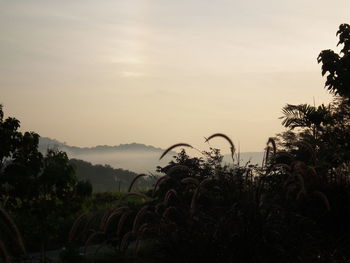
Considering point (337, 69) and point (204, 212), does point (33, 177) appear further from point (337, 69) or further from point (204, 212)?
point (337, 69)

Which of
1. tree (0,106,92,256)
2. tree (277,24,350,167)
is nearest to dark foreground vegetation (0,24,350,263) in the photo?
tree (0,106,92,256)

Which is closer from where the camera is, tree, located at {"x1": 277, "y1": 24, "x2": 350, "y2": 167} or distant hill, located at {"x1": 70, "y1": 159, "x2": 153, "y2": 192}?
tree, located at {"x1": 277, "y1": 24, "x2": 350, "y2": 167}

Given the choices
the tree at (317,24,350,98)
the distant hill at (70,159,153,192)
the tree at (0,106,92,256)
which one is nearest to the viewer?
the tree at (0,106,92,256)

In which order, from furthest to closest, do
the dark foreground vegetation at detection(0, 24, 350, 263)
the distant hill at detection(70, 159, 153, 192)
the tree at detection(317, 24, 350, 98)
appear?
the distant hill at detection(70, 159, 153, 192)
the tree at detection(317, 24, 350, 98)
the dark foreground vegetation at detection(0, 24, 350, 263)

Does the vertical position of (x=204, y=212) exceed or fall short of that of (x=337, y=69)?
it falls short

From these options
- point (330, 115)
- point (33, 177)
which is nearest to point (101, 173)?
point (330, 115)

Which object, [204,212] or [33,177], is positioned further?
[33,177]

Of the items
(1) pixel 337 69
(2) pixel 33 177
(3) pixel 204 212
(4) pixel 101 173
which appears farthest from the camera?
(4) pixel 101 173

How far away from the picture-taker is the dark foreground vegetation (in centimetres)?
648

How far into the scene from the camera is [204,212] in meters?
7.16

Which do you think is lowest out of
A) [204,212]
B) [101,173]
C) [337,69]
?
[204,212]

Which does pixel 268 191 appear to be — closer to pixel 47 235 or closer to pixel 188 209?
pixel 188 209

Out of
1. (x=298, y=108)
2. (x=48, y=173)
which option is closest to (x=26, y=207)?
(x=48, y=173)

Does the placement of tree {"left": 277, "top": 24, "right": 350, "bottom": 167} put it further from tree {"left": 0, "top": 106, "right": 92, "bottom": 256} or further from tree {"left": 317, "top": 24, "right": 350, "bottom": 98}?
tree {"left": 0, "top": 106, "right": 92, "bottom": 256}
